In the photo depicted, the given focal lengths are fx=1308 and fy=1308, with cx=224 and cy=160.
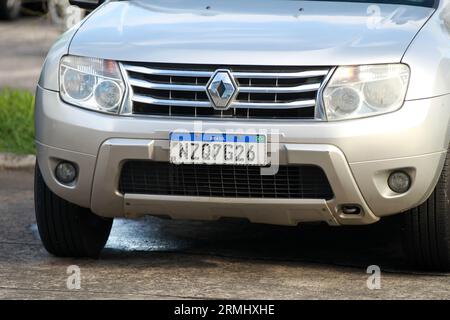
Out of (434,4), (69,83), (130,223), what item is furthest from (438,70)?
(130,223)

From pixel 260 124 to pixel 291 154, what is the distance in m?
0.18

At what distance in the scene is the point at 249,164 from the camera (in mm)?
5379

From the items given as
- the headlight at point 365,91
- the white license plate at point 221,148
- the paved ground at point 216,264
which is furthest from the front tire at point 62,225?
the headlight at point 365,91

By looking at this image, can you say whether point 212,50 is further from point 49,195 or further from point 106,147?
point 49,195

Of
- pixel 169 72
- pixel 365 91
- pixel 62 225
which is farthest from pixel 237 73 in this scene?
pixel 62 225

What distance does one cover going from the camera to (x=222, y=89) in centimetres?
545

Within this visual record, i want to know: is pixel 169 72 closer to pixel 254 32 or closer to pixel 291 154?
pixel 254 32

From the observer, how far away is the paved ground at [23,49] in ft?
41.3

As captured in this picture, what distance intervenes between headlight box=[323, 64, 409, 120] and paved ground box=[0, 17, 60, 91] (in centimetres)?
665

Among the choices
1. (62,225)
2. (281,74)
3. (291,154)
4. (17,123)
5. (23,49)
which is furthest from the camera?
(23,49)

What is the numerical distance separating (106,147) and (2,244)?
50.0 inches

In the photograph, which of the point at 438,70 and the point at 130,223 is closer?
the point at 438,70

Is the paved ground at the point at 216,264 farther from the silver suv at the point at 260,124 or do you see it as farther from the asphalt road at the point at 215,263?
the silver suv at the point at 260,124

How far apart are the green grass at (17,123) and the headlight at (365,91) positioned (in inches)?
160
